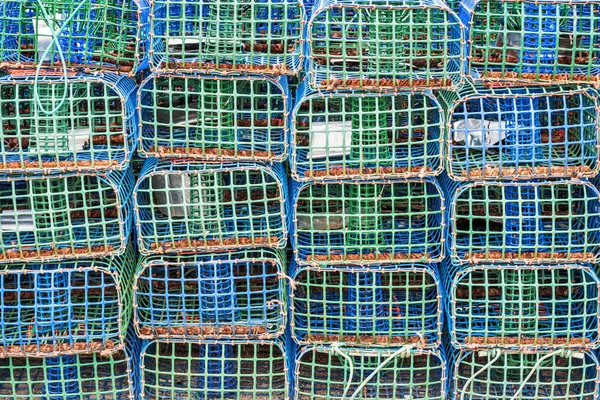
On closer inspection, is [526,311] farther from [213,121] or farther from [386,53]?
[213,121]

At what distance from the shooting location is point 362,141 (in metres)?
2.46

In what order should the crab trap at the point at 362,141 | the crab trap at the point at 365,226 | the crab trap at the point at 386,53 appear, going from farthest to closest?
the crab trap at the point at 365,226 → the crab trap at the point at 362,141 → the crab trap at the point at 386,53

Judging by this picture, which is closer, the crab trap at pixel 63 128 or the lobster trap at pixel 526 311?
the crab trap at pixel 63 128

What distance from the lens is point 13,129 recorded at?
2.60m

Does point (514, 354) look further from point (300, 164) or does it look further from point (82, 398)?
→ point (82, 398)

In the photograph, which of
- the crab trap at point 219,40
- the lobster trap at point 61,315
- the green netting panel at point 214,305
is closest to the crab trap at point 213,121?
the crab trap at point 219,40

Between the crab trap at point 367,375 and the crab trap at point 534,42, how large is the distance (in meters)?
1.11

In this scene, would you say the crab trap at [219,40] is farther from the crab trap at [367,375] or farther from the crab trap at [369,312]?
the crab trap at [367,375]

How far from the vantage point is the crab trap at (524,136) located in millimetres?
2318

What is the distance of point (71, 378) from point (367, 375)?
1.21 metres

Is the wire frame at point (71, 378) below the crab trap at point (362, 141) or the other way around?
below

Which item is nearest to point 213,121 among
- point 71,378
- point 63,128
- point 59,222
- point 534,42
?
point 63,128

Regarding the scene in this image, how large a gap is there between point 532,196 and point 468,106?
0.46 meters

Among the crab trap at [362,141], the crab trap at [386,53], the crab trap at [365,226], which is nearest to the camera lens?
the crab trap at [386,53]
